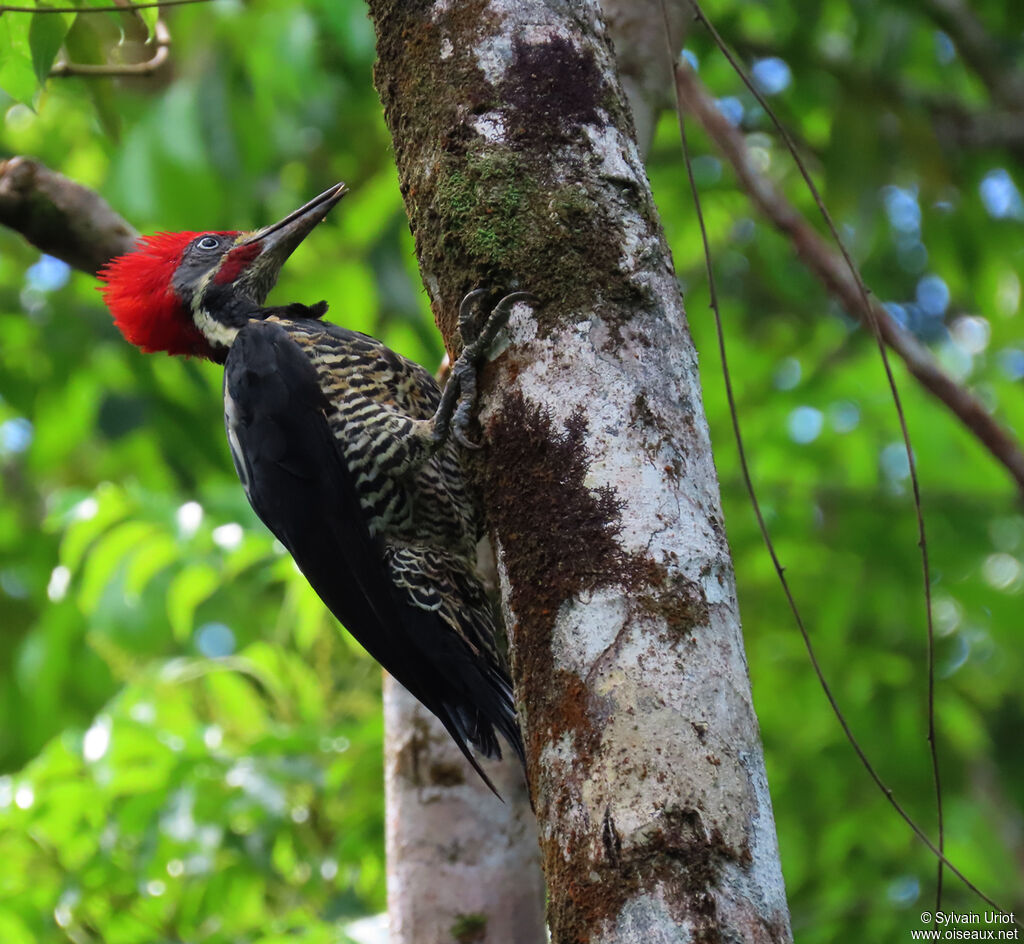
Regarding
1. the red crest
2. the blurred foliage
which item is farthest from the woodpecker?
the blurred foliage

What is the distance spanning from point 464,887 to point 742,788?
144 cm

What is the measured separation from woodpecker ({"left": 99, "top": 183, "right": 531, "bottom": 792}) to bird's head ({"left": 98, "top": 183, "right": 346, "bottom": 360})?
0.24m

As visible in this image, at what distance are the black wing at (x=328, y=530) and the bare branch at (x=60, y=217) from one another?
49 centimetres

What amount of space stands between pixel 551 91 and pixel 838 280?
1894 mm

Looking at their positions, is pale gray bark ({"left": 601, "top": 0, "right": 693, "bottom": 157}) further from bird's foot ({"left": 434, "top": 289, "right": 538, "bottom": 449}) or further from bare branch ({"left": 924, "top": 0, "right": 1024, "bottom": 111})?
bare branch ({"left": 924, "top": 0, "right": 1024, "bottom": 111})

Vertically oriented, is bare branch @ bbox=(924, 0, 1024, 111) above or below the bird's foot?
above

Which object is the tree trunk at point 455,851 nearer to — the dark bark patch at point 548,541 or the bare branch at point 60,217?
the dark bark patch at point 548,541

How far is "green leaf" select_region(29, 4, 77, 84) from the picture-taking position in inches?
91.9

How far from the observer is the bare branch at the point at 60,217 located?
2.87 meters

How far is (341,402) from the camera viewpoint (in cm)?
293

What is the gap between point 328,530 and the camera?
2775mm

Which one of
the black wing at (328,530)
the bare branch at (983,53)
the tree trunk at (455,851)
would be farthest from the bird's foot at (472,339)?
the bare branch at (983,53)

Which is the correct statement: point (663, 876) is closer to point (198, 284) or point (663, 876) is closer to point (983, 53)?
point (198, 284)

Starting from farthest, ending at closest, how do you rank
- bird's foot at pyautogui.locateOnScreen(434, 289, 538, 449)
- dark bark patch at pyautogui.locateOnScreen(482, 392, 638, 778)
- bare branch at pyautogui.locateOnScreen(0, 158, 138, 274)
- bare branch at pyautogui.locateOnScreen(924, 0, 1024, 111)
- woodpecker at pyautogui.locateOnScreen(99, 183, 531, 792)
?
bare branch at pyautogui.locateOnScreen(924, 0, 1024, 111)
bare branch at pyautogui.locateOnScreen(0, 158, 138, 274)
woodpecker at pyautogui.locateOnScreen(99, 183, 531, 792)
bird's foot at pyautogui.locateOnScreen(434, 289, 538, 449)
dark bark patch at pyautogui.locateOnScreen(482, 392, 638, 778)
